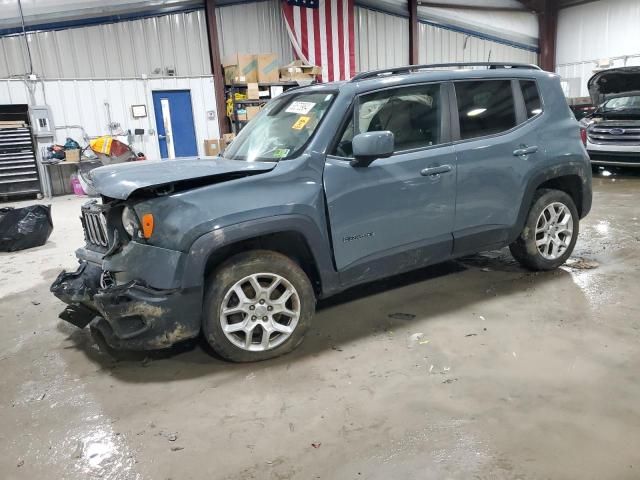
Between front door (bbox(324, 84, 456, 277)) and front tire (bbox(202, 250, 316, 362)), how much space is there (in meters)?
0.35

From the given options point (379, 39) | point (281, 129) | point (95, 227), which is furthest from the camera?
point (379, 39)

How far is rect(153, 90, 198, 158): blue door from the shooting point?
39.2 ft

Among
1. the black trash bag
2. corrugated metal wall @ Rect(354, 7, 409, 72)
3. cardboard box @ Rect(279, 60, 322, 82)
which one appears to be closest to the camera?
the black trash bag

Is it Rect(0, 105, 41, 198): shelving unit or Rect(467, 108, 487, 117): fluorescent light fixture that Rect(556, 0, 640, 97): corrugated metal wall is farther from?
Rect(0, 105, 41, 198): shelving unit

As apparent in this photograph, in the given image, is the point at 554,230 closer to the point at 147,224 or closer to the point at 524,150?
the point at 524,150

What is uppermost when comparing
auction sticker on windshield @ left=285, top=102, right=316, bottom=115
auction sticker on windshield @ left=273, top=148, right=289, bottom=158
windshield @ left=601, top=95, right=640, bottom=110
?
auction sticker on windshield @ left=285, top=102, right=316, bottom=115

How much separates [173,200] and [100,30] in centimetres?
1066

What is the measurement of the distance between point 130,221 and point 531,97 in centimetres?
311

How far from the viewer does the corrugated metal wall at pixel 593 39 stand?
52.3 feet

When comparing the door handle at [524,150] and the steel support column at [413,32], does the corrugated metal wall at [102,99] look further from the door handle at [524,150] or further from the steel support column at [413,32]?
the door handle at [524,150]

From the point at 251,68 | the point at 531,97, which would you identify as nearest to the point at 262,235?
the point at 531,97

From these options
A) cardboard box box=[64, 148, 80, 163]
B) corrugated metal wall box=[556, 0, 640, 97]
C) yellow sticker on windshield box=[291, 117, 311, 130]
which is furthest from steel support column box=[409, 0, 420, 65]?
yellow sticker on windshield box=[291, 117, 311, 130]

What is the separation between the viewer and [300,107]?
3.49m

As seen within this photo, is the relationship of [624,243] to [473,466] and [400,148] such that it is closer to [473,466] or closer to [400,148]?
[400,148]
